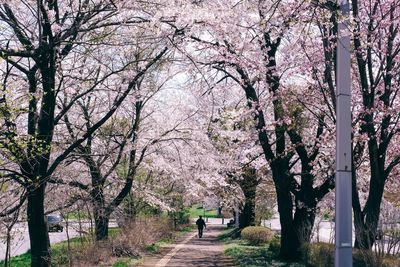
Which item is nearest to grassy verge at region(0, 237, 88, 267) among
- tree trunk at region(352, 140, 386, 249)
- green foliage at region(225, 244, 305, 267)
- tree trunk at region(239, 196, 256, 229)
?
green foliage at region(225, 244, 305, 267)

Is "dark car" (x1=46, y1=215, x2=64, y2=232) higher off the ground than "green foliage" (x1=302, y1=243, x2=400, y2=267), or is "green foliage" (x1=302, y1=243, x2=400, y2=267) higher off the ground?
"dark car" (x1=46, y1=215, x2=64, y2=232)

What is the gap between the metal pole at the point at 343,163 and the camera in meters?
7.36

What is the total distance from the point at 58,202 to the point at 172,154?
10.9 meters

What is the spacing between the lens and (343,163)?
7.55 meters

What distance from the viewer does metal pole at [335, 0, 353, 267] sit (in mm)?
7355

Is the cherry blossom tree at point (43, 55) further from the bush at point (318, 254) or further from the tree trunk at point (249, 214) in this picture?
the tree trunk at point (249, 214)

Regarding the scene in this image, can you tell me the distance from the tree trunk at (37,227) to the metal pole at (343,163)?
258 inches

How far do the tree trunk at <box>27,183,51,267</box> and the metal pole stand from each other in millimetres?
6543

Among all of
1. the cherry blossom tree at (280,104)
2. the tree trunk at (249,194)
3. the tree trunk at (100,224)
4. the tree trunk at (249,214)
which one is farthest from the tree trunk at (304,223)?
the tree trunk at (249,214)

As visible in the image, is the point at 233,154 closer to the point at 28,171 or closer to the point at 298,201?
the point at 298,201

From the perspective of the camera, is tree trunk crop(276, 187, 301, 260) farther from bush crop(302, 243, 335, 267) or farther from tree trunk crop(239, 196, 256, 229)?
tree trunk crop(239, 196, 256, 229)

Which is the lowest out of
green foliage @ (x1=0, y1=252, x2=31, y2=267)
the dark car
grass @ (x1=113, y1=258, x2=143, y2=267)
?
green foliage @ (x1=0, y1=252, x2=31, y2=267)

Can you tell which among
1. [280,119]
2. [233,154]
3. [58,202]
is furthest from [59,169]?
[233,154]

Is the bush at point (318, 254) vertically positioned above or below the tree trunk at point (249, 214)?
below
